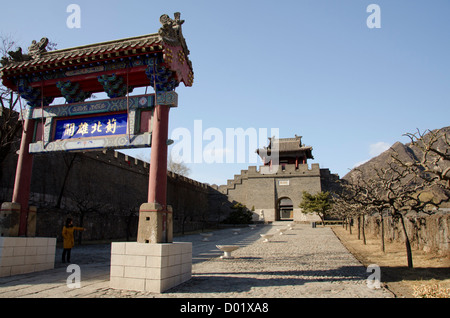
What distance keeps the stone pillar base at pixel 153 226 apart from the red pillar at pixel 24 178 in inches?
124

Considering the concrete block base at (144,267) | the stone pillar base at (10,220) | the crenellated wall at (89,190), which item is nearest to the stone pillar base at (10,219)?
the stone pillar base at (10,220)

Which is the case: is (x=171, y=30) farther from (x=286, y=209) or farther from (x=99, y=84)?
(x=286, y=209)

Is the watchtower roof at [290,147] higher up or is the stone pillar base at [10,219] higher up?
the watchtower roof at [290,147]

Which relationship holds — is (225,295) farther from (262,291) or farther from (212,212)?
(212,212)

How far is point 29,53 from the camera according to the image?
7617mm

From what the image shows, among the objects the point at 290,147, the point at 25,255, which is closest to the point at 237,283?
the point at 25,255

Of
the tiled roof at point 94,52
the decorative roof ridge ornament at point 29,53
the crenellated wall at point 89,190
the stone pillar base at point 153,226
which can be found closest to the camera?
the stone pillar base at point 153,226

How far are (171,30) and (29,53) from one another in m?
3.90

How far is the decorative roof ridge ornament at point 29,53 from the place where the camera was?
7523 millimetres

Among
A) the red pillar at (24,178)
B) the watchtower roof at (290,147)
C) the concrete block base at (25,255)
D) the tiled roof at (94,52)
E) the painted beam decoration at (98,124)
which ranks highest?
the watchtower roof at (290,147)

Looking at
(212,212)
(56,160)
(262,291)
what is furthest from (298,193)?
(262,291)

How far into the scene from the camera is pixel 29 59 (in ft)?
25.2

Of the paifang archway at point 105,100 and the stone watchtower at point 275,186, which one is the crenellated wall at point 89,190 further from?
the stone watchtower at point 275,186
